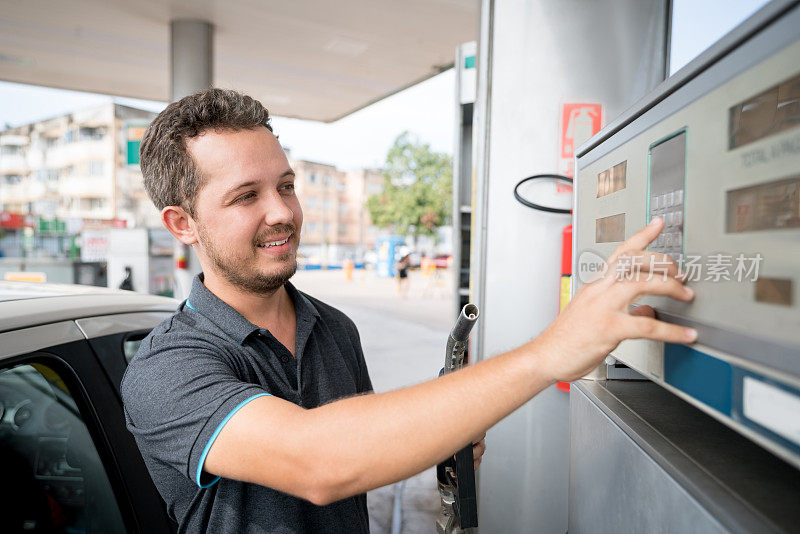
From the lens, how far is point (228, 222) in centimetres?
136

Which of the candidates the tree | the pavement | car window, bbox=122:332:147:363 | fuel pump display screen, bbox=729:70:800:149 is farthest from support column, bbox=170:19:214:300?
the tree

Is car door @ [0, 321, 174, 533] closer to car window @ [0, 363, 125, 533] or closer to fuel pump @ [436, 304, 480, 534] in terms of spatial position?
car window @ [0, 363, 125, 533]

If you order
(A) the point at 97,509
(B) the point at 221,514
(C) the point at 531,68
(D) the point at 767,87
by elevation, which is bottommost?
(A) the point at 97,509

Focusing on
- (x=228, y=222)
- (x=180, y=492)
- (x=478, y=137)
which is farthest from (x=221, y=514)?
(x=478, y=137)

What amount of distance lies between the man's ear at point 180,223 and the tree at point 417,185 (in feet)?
97.1

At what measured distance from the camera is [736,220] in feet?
2.31

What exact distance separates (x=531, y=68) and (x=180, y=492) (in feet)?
5.68

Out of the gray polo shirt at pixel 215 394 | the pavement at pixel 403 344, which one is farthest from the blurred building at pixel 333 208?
the gray polo shirt at pixel 215 394

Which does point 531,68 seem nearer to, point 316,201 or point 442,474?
point 442,474

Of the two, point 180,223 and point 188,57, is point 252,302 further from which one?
point 188,57

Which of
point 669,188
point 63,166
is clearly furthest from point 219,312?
point 63,166

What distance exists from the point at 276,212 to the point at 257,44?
6.73 metres

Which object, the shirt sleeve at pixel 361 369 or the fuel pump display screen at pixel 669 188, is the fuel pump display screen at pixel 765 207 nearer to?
the fuel pump display screen at pixel 669 188

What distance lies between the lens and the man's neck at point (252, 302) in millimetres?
1465
